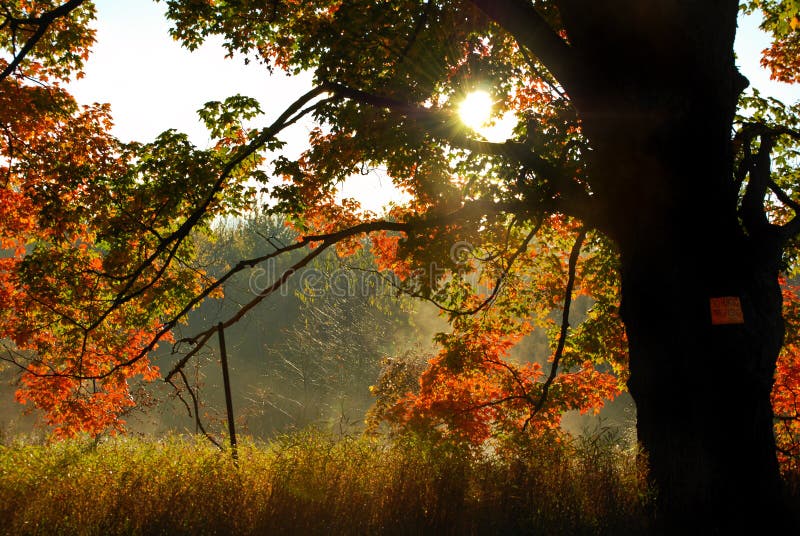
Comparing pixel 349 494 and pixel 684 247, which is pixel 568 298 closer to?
pixel 684 247

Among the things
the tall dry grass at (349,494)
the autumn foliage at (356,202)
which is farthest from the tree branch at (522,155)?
the tall dry grass at (349,494)

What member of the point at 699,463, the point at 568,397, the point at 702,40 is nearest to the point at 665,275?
the point at 699,463

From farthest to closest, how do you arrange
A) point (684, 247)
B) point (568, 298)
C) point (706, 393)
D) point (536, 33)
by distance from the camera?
point (568, 298) → point (536, 33) → point (684, 247) → point (706, 393)

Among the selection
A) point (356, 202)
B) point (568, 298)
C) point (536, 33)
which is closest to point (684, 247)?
point (536, 33)

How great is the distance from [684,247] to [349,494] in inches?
137

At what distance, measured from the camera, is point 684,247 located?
5191 millimetres

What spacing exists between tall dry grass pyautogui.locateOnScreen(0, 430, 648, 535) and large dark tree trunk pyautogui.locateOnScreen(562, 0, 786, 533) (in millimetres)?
575

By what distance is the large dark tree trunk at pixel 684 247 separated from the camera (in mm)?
4789

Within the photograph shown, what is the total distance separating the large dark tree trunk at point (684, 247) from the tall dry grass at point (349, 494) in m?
0.58

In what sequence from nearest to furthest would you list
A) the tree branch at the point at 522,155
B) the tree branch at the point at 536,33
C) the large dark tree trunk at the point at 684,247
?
1. the large dark tree trunk at the point at 684,247
2. the tree branch at the point at 536,33
3. the tree branch at the point at 522,155

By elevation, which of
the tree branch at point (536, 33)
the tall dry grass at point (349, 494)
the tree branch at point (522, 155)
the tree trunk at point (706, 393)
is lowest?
the tall dry grass at point (349, 494)

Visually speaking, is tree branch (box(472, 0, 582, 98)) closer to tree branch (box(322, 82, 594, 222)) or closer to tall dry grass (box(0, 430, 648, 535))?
tree branch (box(322, 82, 594, 222))

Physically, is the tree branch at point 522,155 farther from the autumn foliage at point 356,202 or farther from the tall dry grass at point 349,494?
the tall dry grass at point 349,494

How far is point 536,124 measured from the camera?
8.16m
